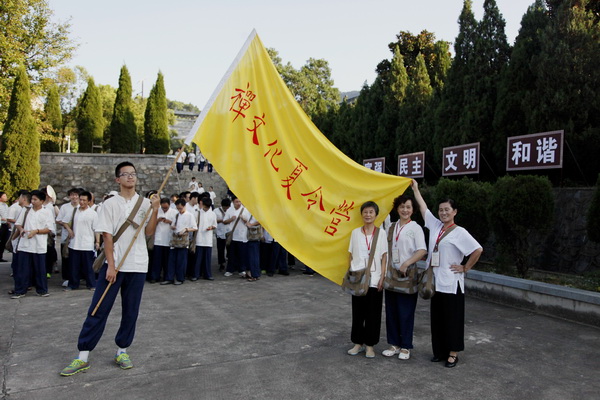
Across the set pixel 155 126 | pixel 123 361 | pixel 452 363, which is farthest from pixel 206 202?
pixel 155 126

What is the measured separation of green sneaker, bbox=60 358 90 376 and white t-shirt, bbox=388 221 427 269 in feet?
9.09

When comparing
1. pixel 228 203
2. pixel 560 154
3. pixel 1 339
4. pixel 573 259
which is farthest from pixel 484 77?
pixel 1 339

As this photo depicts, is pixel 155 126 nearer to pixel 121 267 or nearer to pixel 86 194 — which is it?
pixel 86 194

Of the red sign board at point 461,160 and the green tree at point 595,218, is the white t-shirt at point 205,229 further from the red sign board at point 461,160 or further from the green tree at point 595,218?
the green tree at point 595,218

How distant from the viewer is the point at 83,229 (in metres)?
7.52

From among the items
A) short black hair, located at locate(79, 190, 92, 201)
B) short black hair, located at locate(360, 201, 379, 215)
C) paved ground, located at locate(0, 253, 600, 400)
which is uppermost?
short black hair, located at locate(79, 190, 92, 201)

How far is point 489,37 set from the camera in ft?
41.4

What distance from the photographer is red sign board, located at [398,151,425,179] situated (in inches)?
505

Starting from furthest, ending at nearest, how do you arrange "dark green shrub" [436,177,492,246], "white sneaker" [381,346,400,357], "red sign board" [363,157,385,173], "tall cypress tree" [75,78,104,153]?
"tall cypress tree" [75,78,104,153]
"red sign board" [363,157,385,173]
"dark green shrub" [436,177,492,246]
"white sneaker" [381,346,400,357]

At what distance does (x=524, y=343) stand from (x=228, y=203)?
6357mm

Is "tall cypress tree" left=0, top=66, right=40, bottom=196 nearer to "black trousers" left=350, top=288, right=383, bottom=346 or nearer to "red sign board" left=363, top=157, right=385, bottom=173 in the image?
"red sign board" left=363, top=157, right=385, bottom=173

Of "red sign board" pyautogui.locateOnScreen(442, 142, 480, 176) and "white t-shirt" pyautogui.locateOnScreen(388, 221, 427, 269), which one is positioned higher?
"red sign board" pyautogui.locateOnScreen(442, 142, 480, 176)

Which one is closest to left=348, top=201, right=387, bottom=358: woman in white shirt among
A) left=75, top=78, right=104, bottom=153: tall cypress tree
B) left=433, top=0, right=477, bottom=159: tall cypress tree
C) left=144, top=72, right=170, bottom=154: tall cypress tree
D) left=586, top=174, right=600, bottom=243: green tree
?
left=586, top=174, right=600, bottom=243: green tree

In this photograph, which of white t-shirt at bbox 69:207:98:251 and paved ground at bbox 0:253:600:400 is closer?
paved ground at bbox 0:253:600:400
